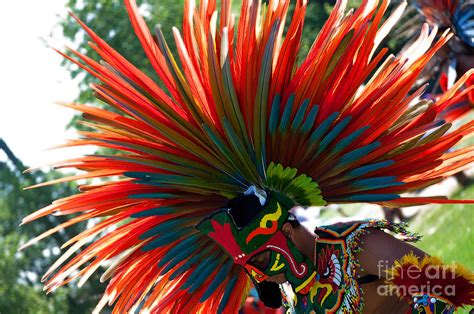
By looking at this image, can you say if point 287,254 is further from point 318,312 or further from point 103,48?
point 103,48

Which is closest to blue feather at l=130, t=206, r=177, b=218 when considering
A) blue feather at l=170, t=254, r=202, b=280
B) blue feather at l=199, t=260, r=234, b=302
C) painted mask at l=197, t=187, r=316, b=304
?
painted mask at l=197, t=187, r=316, b=304

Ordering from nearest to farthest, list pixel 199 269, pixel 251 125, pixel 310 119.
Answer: pixel 310 119 < pixel 251 125 < pixel 199 269

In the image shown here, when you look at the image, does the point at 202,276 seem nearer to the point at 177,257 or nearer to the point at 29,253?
the point at 177,257

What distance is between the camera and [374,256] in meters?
3.27

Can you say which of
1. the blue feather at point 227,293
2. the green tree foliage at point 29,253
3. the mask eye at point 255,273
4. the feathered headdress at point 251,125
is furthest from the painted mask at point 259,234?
the green tree foliage at point 29,253

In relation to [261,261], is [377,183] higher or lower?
higher

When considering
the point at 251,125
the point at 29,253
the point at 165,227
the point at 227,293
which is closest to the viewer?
the point at 251,125

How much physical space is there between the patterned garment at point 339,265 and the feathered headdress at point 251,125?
14 centimetres

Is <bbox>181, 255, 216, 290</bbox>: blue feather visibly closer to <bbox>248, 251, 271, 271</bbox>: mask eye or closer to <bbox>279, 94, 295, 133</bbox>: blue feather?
<bbox>248, 251, 271, 271</bbox>: mask eye

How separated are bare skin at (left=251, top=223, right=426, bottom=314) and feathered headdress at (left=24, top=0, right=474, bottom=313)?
0.56 ft

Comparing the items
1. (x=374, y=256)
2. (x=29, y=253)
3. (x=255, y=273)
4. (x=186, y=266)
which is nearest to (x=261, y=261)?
(x=255, y=273)

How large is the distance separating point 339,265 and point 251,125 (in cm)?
73

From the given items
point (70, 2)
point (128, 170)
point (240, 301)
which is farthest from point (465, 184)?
point (70, 2)

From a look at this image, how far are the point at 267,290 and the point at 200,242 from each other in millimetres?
419
